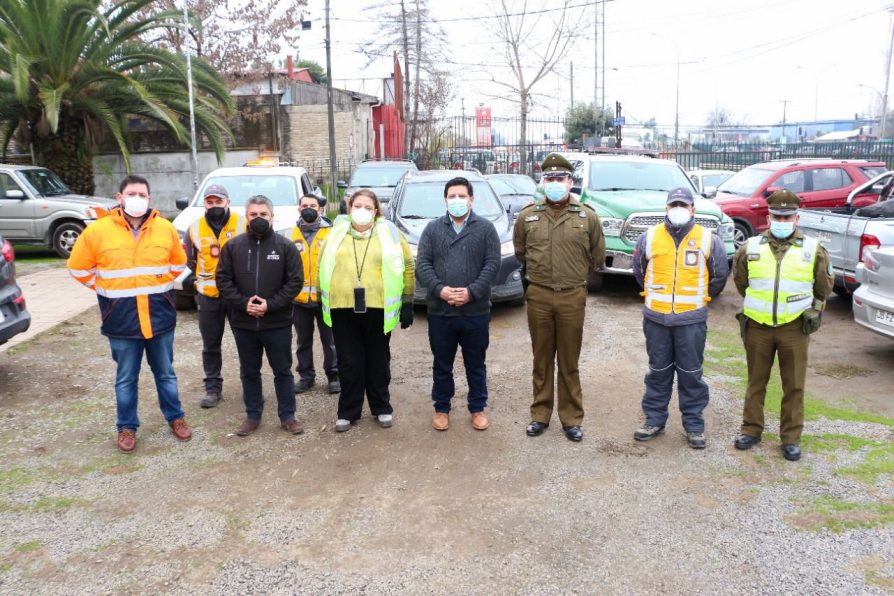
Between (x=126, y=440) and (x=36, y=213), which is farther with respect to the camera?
(x=36, y=213)

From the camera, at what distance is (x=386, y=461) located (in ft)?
16.8

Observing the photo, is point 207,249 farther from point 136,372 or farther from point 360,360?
point 360,360

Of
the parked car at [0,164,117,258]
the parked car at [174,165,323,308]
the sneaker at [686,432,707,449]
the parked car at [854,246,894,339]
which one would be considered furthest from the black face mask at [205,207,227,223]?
the parked car at [0,164,117,258]

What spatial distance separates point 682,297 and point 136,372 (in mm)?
3856

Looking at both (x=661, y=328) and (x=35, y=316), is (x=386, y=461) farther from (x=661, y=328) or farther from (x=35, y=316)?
(x=35, y=316)

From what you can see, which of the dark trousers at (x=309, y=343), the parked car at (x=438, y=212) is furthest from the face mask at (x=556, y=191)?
the parked car at (x=438, y=212)

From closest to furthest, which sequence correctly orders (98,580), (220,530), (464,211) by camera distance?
(98,580) < (220,530) < (464,211)

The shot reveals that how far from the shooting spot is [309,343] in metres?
6.67

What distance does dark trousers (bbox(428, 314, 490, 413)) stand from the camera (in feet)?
18.0

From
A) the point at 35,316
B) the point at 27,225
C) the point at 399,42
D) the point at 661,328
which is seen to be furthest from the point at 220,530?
the point at 399,42

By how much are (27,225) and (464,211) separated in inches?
452

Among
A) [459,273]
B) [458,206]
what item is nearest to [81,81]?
[458,206]

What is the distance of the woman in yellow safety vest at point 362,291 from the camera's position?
213 inches

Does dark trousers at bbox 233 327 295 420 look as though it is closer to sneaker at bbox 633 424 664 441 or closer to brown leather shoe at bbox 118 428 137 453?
brown leather shoe at bbox 118 428 137 453
